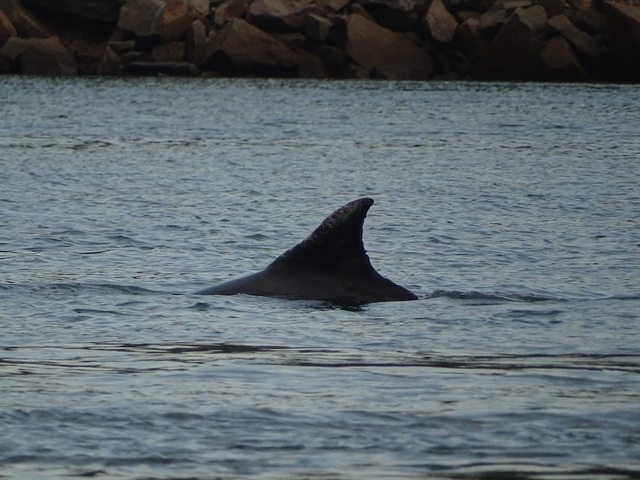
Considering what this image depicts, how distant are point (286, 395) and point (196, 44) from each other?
186ft

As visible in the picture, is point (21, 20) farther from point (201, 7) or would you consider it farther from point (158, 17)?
point (201, 7)

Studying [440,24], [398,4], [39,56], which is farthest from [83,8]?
[440,24]

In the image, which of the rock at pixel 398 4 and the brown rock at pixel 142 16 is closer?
the rock at pixel 398 4

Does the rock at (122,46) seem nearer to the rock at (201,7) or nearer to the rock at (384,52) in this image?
the rock at (201,7)

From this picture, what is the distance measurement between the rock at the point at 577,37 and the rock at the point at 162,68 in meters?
15.5

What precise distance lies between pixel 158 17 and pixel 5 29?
6917mm

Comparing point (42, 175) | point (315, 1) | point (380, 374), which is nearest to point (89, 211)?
point (42, 175)

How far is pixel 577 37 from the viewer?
60656 mm

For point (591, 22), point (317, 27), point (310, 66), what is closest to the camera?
point (591, 22)

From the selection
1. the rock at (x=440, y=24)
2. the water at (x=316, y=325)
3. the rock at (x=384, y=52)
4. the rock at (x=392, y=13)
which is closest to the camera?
the water at (x=316, y=325)

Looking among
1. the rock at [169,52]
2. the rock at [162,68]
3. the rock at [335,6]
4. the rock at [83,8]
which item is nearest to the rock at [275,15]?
the rock at [335,6]

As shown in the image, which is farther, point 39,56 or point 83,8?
point 83,8

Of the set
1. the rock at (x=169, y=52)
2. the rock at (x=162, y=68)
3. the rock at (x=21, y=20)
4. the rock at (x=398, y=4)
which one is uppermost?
the rock at (x=398, y=4)

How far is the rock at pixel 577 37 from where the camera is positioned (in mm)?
60000
